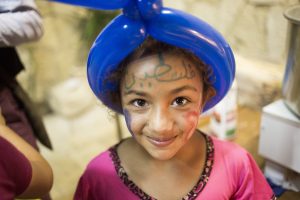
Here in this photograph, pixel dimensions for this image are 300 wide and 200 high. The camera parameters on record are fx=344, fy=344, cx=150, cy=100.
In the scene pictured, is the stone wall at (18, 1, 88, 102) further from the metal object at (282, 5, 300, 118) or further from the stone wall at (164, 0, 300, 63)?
the metal object at (282, 5, 300, 118)

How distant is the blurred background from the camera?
1474 mm

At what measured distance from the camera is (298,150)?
1006 millimetres

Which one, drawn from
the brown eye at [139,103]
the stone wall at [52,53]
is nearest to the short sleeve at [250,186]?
the brown eye at [139,103]

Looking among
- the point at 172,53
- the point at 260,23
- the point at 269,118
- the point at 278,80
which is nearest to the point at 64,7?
Answer: the point at 260,23

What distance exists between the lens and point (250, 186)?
2.65ft

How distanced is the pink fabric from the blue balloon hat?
0.81 ft

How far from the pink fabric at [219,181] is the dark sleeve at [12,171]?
189mm

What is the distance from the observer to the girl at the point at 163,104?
613 mm

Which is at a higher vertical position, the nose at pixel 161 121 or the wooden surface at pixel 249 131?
the nose at pixel 161 121

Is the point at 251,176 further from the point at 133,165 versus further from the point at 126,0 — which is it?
the point at 126,0

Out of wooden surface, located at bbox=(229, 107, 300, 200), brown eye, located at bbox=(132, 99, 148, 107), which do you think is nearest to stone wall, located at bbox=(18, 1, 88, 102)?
wooden surface, located at bbox=(229, 107, 300, 200)

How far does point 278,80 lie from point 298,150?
1.65 ft

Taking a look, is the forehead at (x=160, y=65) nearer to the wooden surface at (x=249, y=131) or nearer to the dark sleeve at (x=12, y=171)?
the dark sleeve at (x=12, y=171)

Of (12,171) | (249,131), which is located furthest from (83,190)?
(249,131)
